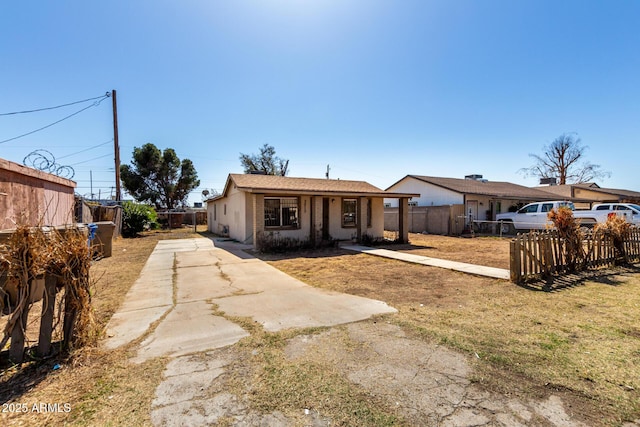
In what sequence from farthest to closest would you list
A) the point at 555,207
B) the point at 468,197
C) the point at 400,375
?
1. the point at 468,197
2. the point at 555,207
3. the point at 400,375

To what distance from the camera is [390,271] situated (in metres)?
8.19

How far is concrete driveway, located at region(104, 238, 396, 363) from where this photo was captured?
375 centimetres

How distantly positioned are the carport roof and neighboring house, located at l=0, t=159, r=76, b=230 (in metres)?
5.56

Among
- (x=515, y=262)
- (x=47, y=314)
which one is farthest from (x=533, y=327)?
(x=47, y=314)

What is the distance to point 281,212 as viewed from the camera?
1323 centimetres

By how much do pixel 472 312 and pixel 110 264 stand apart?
395 inches

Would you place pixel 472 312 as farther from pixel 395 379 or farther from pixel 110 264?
pixel 110 264

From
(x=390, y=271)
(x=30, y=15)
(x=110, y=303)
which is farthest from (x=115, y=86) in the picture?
(x=390, y=271)

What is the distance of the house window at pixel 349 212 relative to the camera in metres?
14.6

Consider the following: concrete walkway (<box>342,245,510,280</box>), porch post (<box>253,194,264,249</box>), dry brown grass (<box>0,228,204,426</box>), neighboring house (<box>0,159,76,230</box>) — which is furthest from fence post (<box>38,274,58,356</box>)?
porch post (<box>253,194,264,249</box>)

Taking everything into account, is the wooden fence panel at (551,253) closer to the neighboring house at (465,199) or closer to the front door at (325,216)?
the front door at (325,216)

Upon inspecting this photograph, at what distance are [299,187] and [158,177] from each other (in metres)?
26.3

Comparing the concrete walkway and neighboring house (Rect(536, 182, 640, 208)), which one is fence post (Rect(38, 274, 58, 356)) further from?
neighboring house (Rect(536, 182, 640, 208))

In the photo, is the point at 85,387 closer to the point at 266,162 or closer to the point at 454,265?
the point at 454,265
